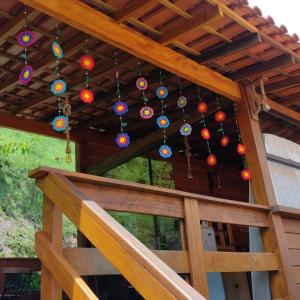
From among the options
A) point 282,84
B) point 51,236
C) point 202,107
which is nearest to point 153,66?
point 202,107

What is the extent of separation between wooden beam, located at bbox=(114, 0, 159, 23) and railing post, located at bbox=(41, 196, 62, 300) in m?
1.95

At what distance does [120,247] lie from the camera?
5.56ft

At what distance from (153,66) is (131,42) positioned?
1220 mm

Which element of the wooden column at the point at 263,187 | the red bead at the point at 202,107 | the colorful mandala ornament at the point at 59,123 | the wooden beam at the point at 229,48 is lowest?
the wooden column at the point at 263,187

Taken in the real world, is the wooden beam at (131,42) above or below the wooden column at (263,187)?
above

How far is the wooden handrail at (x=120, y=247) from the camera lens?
144 centimetres

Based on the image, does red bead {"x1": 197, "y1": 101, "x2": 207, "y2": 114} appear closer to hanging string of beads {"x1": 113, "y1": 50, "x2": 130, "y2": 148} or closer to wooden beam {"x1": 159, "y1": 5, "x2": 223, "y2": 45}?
hanging string of beads {"x1": 113, "y1": 50, "x2": 130, "y2": 148}

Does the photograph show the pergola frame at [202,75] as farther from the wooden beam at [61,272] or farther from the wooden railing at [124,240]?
the wooden beam at [61,272]

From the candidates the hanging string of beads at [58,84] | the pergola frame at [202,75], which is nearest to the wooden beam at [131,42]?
the pergola frame at [202,75]

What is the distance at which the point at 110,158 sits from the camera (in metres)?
7.10

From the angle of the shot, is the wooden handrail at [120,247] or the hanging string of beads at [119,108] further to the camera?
the hanging string of beads at [119,108]

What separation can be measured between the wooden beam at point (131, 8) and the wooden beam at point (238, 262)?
2179 mm

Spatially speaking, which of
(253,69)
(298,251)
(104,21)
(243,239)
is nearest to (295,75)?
(253,69)

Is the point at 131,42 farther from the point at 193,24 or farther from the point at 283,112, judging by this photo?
the point at 283,112
